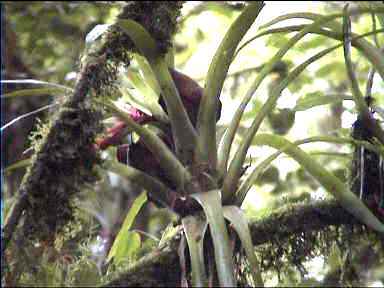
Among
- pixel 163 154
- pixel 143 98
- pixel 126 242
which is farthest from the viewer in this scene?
pixel 126 242

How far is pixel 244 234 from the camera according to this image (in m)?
1.00

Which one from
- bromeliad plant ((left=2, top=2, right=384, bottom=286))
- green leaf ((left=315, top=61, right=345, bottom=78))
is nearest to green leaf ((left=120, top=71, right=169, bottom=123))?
bromeliad plant ((left=2, top=2, right=384, bottom=286))

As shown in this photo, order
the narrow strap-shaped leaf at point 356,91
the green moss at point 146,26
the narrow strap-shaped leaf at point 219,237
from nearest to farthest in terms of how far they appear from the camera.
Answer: the narrow strap-shaped leaf at point 219,237 < the green moss at point 146,26 < the narrow strap-shaped leaf at point 356,91

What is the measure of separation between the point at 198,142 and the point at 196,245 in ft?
0.67

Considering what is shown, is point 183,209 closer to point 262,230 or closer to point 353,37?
point 262,230

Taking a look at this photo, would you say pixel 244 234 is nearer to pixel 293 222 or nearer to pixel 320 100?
pixel 293 222

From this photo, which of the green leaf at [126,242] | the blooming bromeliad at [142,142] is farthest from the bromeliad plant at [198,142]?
the green leaf at [126,242]

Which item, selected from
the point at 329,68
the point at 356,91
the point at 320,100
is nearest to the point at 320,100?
the point at 320,100

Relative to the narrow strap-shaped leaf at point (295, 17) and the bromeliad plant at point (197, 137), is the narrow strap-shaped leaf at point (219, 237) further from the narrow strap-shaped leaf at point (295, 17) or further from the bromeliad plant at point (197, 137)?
the narrow strap-shaped leaf at point (295, 17)

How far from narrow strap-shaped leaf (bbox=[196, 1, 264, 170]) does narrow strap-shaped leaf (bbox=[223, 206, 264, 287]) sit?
0.11 meters

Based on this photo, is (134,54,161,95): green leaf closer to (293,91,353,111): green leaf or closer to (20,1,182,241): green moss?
(20,1,182,241): green moss

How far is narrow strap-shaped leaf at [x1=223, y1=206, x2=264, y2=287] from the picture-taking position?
A: 96cm

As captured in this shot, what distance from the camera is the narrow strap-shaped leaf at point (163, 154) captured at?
3.53ft

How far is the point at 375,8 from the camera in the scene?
1145 mm
